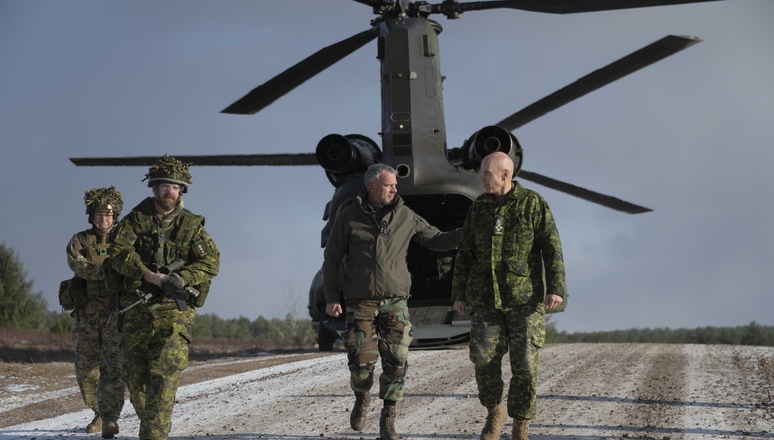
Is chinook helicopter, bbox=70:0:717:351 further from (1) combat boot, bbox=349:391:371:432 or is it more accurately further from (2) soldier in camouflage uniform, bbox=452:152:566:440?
(2) soldier in camouflage uniform, bbox=452:152:566:440

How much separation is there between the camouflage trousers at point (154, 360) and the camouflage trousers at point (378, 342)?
3.98 ft

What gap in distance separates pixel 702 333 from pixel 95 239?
41.0 metres

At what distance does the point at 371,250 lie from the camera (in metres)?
5.94

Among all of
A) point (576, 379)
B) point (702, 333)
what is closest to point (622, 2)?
point (576, 379)

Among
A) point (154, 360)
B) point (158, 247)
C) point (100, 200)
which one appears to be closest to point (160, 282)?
point (158, 247)

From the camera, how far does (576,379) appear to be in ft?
31.7

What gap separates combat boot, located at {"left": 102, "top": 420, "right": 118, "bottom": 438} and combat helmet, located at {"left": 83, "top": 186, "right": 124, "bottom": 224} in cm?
179

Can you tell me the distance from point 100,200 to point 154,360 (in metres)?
2.30

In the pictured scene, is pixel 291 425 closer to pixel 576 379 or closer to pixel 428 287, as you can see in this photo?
pixel 576 379

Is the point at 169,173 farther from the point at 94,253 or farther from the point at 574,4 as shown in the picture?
the point at 574,4

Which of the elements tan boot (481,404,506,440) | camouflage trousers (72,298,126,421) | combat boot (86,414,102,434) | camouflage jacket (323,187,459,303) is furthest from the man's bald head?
combat boot (86,414,102,434)

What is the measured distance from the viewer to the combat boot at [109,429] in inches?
246

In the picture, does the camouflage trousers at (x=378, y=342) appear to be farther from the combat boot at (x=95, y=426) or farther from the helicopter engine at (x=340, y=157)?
the helicopter engine at (x=340, y=157)

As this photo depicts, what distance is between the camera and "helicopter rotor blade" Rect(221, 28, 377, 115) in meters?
12.3
